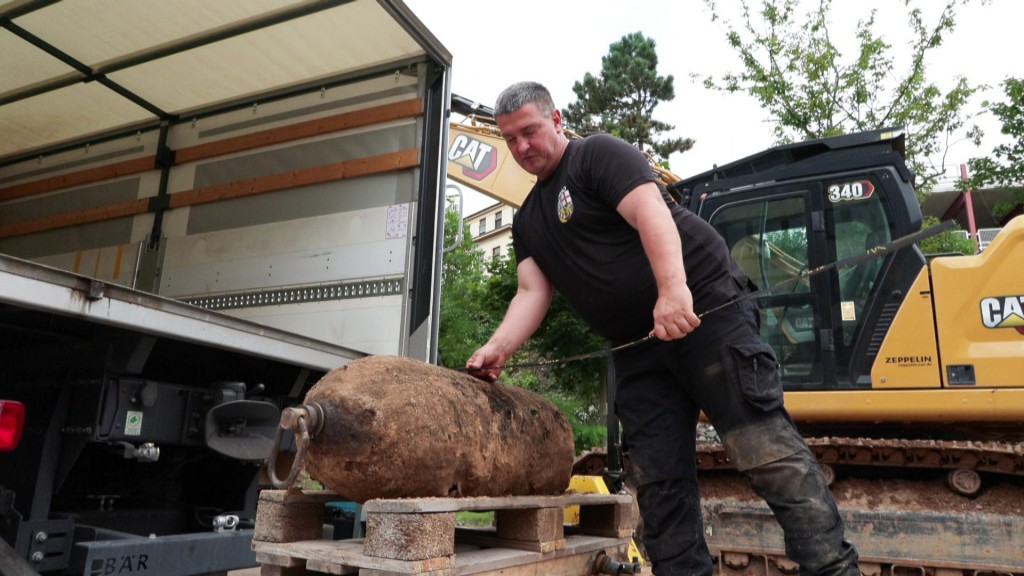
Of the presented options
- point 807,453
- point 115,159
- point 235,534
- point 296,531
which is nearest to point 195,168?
point 115,159

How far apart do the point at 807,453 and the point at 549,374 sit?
22005 millimetres

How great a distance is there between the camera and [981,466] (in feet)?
16.8

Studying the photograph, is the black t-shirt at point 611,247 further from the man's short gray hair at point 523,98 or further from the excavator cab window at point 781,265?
the excavator cab window at point 781,265

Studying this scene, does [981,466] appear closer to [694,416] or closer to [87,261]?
Result: [694,416]

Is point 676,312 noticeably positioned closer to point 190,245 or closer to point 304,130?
point 304,130

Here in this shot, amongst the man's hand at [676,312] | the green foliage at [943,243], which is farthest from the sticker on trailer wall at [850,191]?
the green foliage at [943,243]

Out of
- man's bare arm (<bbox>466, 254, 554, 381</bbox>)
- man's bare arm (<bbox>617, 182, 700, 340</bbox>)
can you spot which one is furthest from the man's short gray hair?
man's bare arm (<bbox>466, 254, 554, 381</bbox>)

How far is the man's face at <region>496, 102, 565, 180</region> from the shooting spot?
275 centimetres

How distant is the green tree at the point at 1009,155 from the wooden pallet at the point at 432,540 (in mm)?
14885

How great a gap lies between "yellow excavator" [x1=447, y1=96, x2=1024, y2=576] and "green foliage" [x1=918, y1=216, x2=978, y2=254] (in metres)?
6.11

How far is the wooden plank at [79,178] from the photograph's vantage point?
6.22 meters

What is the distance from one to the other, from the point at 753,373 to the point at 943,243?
14.9 m

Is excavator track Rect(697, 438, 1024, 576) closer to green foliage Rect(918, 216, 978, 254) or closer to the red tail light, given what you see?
the red tail light

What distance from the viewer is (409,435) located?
2.35 meters
